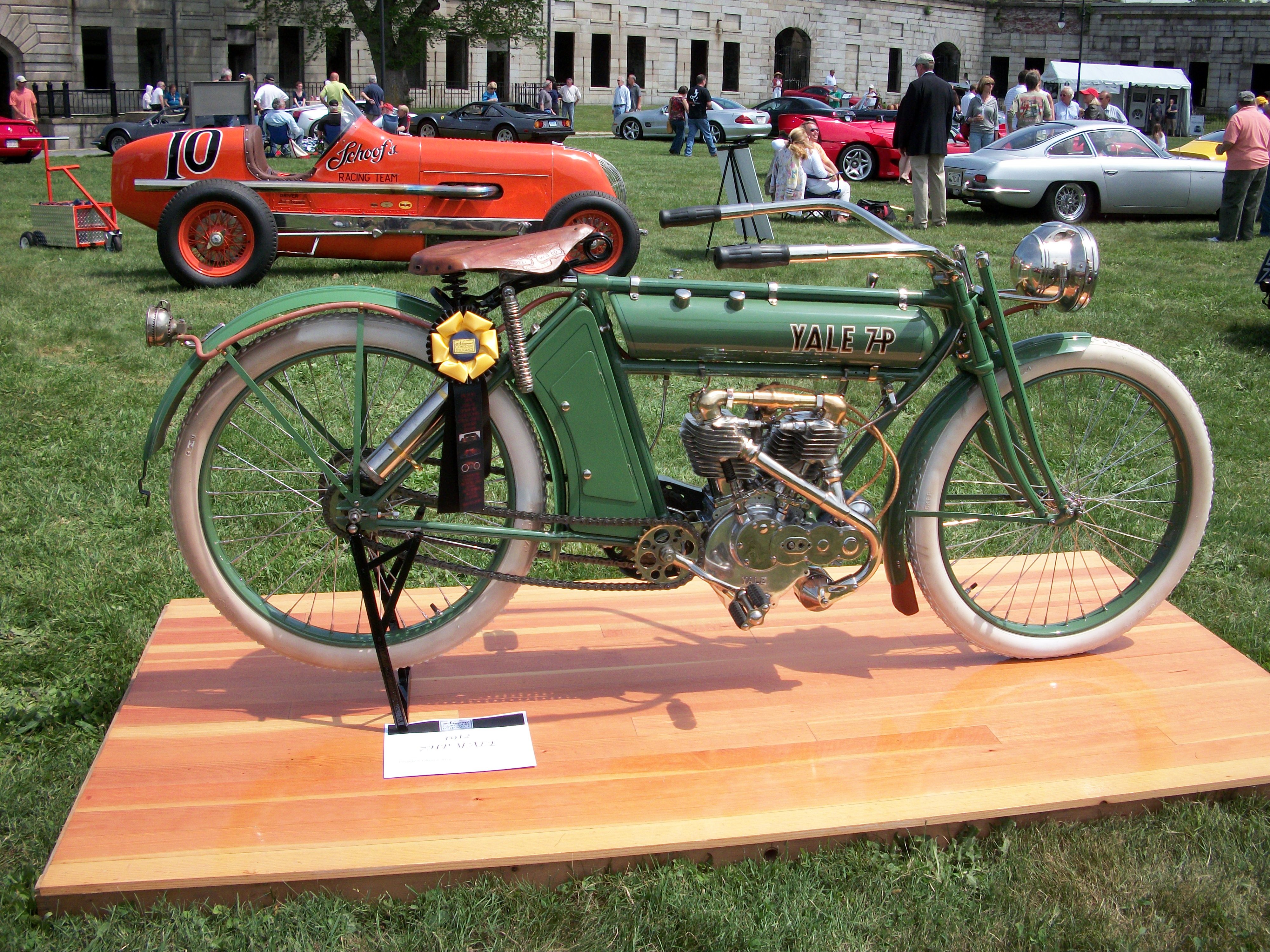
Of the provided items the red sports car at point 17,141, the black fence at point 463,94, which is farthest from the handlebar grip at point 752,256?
the black fence at point 463,94

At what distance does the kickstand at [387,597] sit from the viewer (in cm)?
273

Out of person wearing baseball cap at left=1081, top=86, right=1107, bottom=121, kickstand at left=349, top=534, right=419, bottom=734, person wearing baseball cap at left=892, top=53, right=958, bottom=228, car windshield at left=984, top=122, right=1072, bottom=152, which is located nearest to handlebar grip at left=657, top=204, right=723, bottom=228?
kickstand at left=349, top=534, right=419, bottom=734

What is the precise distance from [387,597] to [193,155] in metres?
7.09

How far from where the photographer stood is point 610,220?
29.3 feet

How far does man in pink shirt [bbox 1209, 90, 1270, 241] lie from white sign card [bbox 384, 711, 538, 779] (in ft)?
37.0

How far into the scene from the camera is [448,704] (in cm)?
291

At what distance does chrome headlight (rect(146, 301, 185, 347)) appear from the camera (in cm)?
258

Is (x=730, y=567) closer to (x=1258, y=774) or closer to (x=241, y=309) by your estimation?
(x=1258, y=774)

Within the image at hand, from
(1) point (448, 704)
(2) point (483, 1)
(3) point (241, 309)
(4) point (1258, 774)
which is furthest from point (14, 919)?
(2) point (483, 1)

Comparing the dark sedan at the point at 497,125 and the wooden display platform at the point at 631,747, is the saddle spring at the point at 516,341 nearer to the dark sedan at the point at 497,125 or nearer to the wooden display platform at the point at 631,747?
the wooden display platform at the point at 631,747

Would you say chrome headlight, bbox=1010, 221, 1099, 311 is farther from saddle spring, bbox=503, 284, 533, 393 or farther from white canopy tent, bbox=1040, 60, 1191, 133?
white canopy tent, bbox=1040, 60, 1191, 133

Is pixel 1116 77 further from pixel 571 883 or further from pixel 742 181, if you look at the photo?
pixel 571 883

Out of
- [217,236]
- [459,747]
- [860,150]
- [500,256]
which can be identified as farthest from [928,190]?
[459,747]

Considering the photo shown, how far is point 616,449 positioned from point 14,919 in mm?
1570
